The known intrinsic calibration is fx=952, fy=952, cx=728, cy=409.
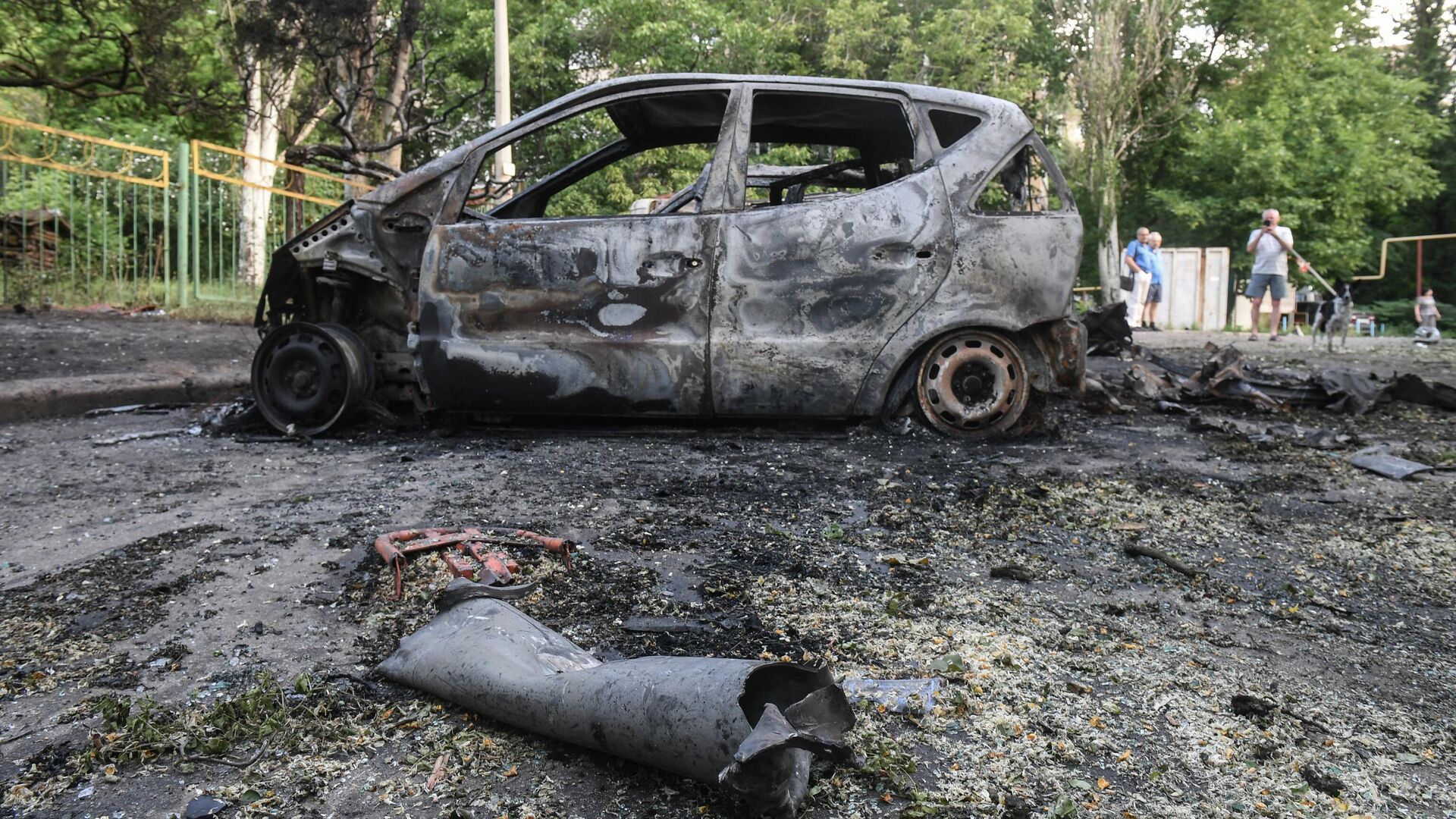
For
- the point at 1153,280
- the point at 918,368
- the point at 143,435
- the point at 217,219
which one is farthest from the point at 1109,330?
the point at 217,219

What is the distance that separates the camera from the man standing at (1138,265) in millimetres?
15891

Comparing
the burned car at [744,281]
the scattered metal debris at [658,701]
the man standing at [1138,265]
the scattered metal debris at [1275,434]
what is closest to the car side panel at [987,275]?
the burned car at [744,281]

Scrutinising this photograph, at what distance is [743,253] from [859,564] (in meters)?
2.00

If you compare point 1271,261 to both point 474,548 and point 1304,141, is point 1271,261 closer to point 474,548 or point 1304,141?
point 474,548

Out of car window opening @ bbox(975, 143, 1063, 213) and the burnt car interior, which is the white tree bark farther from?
car window opening @ bbox(975, 143, 1063, 213)

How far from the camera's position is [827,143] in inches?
213

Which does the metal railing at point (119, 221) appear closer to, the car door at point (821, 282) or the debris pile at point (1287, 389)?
the car door at point (821, 282)

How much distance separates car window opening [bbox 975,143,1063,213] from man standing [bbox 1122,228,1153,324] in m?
12.1

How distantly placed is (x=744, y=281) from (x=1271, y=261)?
38.4ft

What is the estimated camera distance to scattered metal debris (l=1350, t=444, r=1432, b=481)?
406 cm

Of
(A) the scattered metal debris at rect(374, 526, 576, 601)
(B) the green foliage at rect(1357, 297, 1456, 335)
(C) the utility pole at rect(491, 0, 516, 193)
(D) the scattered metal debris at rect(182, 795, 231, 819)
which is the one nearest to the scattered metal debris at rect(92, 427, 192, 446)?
(A) the scattered metal debris at rect(374, 526, 576, 601)

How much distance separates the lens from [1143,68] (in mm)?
23766

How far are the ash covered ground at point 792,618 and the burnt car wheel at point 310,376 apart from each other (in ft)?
1.60

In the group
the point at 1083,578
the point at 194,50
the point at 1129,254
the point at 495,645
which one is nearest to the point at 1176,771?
the point at 1083,578
